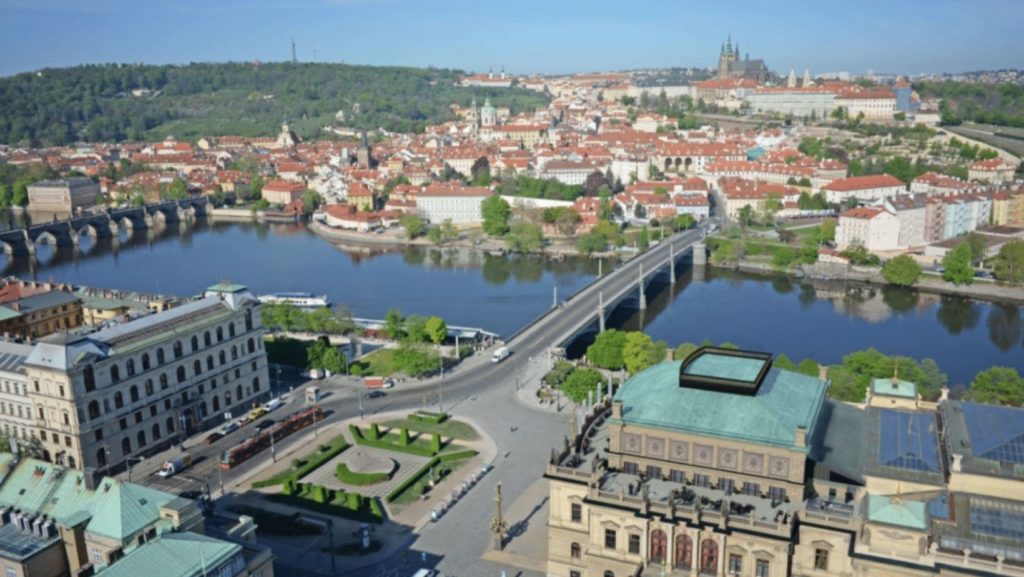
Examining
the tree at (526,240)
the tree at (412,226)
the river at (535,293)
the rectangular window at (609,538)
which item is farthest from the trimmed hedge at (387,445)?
the tree at (412,226)

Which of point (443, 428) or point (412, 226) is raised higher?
point (412, 226)

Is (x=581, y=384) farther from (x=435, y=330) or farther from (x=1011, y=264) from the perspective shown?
(x=1011, y=264)

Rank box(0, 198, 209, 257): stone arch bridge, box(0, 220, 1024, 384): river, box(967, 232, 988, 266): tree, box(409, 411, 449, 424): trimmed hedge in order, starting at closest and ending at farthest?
box(409, 411, 449, 424): trimmed hedge → box(0, 220, 1024, 384): river → box(967, 232, 988, 266): tree → box(0, 198, 209, 257): stone arch bridge

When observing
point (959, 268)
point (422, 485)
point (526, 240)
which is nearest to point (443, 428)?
point (422, 485)

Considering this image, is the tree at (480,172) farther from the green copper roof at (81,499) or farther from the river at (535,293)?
the green copper roof at (81,499)

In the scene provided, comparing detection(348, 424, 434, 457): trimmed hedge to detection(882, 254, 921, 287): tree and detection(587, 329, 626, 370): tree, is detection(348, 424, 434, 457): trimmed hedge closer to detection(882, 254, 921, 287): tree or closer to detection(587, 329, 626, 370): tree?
detection(587, 329, 626, 370): tree

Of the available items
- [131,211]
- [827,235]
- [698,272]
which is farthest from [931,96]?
[131,211]

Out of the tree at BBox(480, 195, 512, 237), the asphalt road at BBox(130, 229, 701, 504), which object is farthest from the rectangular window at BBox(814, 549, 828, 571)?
the tree at BBox(480, 195, 512, 237)
